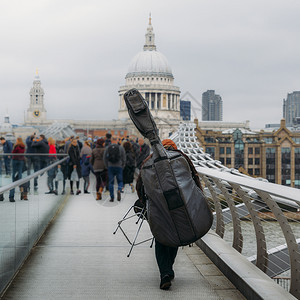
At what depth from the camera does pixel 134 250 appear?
7449 millimetres

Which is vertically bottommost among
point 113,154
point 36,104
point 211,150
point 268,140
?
point 211,150

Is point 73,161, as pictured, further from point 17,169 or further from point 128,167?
point 17,169

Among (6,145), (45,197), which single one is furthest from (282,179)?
(45,197)

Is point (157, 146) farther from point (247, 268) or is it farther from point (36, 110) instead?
point (36, 110)

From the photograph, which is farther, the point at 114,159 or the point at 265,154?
the point at 265,154

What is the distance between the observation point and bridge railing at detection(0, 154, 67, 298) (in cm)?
530

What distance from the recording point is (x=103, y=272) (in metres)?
6.21

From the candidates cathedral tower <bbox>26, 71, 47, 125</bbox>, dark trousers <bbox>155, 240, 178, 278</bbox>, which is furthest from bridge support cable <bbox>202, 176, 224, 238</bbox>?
cathedral tower <bbox>26, 71, 47, 125</bbox>

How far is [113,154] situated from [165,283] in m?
6.81

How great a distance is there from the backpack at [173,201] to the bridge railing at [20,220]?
1.15 meters

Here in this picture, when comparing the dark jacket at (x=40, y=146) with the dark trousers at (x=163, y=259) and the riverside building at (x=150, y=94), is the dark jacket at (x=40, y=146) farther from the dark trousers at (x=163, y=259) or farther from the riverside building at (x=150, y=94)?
the riverside building at (x=150, y=94)

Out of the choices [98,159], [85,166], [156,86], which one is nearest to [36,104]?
[156,86]

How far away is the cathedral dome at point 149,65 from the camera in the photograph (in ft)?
474

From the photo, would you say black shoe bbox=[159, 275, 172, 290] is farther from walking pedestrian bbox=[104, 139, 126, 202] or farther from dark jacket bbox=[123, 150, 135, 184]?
dark jacket bbox=[123, 150, 135, 184]
